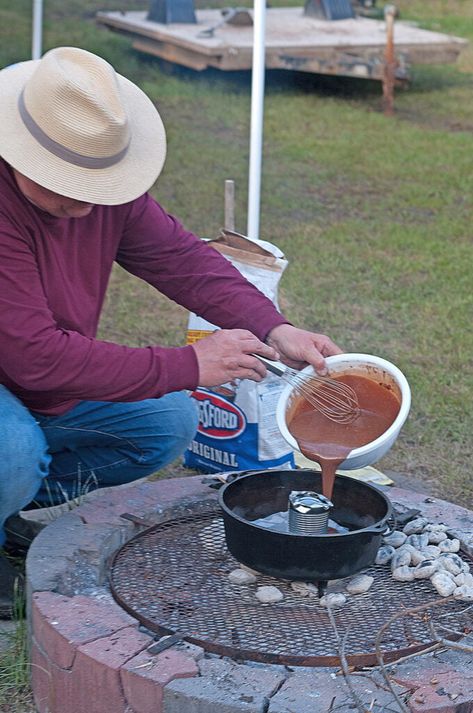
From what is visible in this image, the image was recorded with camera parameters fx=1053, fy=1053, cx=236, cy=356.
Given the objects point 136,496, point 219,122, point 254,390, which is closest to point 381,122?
point 219,122

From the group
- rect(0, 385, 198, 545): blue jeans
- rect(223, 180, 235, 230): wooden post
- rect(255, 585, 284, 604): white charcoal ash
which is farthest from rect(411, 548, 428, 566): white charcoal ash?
rect(223, 180, 235, 230): wooden post

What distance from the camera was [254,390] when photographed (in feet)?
11.4

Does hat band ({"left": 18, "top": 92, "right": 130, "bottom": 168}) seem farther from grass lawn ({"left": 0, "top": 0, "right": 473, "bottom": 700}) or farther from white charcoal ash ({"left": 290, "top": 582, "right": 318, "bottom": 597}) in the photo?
grass lawn ({"left": 0, "top": 0, "right": 473, "bottom": 700})

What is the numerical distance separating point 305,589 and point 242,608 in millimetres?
164

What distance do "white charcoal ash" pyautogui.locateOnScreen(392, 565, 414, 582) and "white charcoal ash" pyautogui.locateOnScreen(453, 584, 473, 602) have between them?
0.12 meters

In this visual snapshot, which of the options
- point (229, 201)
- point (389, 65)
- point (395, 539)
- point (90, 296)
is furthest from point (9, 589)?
point (389, 65)

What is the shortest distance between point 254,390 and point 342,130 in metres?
5.86

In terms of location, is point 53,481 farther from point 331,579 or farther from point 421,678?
point 421,678

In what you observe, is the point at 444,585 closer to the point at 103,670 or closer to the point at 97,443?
the point at 103,670

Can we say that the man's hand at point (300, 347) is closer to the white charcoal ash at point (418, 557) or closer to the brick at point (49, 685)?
the white charcoal ash at point (418, 557)

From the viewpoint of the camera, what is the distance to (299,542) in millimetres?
2289

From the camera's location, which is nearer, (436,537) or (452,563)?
(452,563)

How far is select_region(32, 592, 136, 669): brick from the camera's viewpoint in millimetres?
2229

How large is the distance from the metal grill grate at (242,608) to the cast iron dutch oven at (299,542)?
0.32 ft
